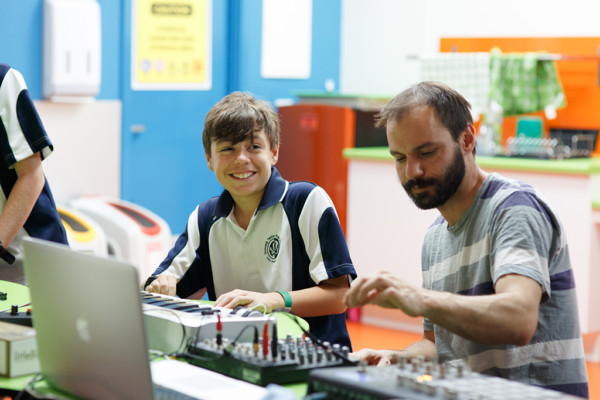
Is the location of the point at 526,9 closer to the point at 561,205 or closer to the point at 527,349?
the point at 561,205

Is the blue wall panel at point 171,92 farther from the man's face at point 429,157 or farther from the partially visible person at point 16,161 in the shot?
the man's face at point 429,157

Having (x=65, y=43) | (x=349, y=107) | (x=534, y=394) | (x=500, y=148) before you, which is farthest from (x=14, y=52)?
(x=534, y=394)

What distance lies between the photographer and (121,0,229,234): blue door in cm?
502

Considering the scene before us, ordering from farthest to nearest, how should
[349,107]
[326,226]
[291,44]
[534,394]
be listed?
[291,44] < [349,107] < [326,226] < [534,394]

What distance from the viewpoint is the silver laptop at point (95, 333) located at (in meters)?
1.34

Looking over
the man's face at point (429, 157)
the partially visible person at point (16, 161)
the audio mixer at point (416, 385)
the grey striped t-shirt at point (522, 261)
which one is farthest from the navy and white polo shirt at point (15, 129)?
the audio mixer at point (416, 385)

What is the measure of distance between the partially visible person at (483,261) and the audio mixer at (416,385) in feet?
0.63

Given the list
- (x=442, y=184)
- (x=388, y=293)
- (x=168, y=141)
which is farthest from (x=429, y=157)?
(x=168, y=141)

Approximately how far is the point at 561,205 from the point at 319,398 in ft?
10.2

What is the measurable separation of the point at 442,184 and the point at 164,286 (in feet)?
2.67

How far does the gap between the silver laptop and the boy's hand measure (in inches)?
15.8

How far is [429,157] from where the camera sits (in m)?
1.85

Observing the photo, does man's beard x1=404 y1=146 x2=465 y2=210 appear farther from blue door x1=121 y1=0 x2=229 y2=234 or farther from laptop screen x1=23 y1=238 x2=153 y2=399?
blue door x1=121 y1=0 x2=229 y2=234

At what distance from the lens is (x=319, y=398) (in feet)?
4.43
